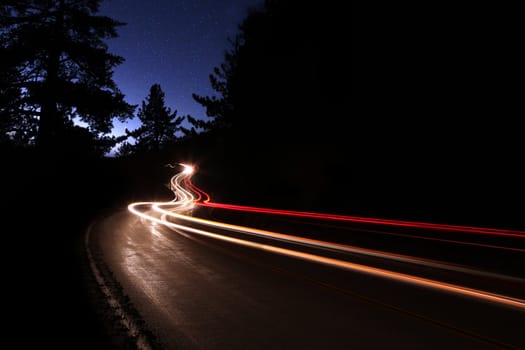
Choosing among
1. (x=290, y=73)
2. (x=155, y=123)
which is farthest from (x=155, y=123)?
(x=290, y=73)

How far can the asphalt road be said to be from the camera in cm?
500

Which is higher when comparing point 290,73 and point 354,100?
point 290,73

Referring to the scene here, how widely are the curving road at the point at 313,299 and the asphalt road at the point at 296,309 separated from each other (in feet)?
0.05

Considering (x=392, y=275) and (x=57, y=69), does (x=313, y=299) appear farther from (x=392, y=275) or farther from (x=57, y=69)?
(x=57, y=69)

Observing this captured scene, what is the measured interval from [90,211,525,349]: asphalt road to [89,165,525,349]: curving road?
16 millimetres

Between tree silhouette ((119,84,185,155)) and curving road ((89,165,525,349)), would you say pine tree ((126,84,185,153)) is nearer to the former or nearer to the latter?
tree silhouette ((119,84,185,155))

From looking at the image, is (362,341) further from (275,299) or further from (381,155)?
(381,155)

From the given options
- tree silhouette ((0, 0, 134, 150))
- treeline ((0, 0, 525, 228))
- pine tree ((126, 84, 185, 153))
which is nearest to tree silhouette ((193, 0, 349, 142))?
treeline ((0, 0, 525, 228))

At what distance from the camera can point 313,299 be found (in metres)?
7.00

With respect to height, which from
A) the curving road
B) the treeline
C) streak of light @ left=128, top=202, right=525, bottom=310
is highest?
the treeline

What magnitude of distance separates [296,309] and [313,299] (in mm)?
723

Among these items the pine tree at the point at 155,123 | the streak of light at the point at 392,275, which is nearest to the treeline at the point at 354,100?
the streak of light at the point at 392,275

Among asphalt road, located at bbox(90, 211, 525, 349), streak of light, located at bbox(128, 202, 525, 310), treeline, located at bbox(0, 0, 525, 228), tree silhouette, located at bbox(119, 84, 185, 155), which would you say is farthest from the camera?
tree silhouette, located at bbox(119, 84, 185, 155)

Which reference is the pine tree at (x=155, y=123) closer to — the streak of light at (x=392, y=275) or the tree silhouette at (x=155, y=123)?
the tree silhouette at (x=155, y=123)
